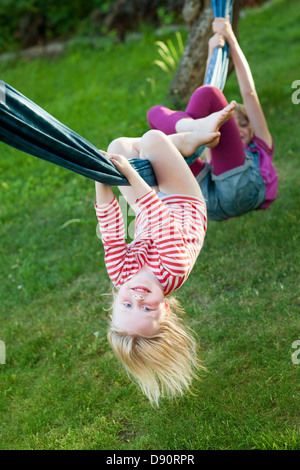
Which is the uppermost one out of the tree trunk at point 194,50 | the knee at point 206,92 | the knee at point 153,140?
the tree trunk at point 194,50

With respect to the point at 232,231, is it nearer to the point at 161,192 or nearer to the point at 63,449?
the point at 161,192

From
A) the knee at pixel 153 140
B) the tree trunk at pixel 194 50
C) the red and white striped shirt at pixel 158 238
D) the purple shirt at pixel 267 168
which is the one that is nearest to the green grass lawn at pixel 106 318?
the purple shirt at pixel 267 168

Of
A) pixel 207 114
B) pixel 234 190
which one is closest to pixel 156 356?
pixel 234 190

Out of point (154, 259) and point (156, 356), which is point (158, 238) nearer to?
point (154, 259)

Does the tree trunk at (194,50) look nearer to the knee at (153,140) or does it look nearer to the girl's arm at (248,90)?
the girl's arm at (248,90)

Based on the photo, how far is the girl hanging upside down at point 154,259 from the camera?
210cm

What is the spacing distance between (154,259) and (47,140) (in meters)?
0.66

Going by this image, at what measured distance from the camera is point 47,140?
1.77 meters

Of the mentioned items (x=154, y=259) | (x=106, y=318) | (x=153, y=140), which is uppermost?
(x=153, y=140)

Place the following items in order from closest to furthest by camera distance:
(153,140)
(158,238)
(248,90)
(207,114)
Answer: (158,238) < (153,140) < (207,114) < (248,90)

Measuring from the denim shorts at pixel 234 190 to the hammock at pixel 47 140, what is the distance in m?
0.77

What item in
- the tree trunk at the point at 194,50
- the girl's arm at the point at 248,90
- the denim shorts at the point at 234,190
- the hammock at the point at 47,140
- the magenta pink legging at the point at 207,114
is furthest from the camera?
the tree trunk at the point at 194,50

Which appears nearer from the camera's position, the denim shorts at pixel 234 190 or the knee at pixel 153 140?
the knee at pixel 153 140

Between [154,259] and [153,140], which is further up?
[153,140]
